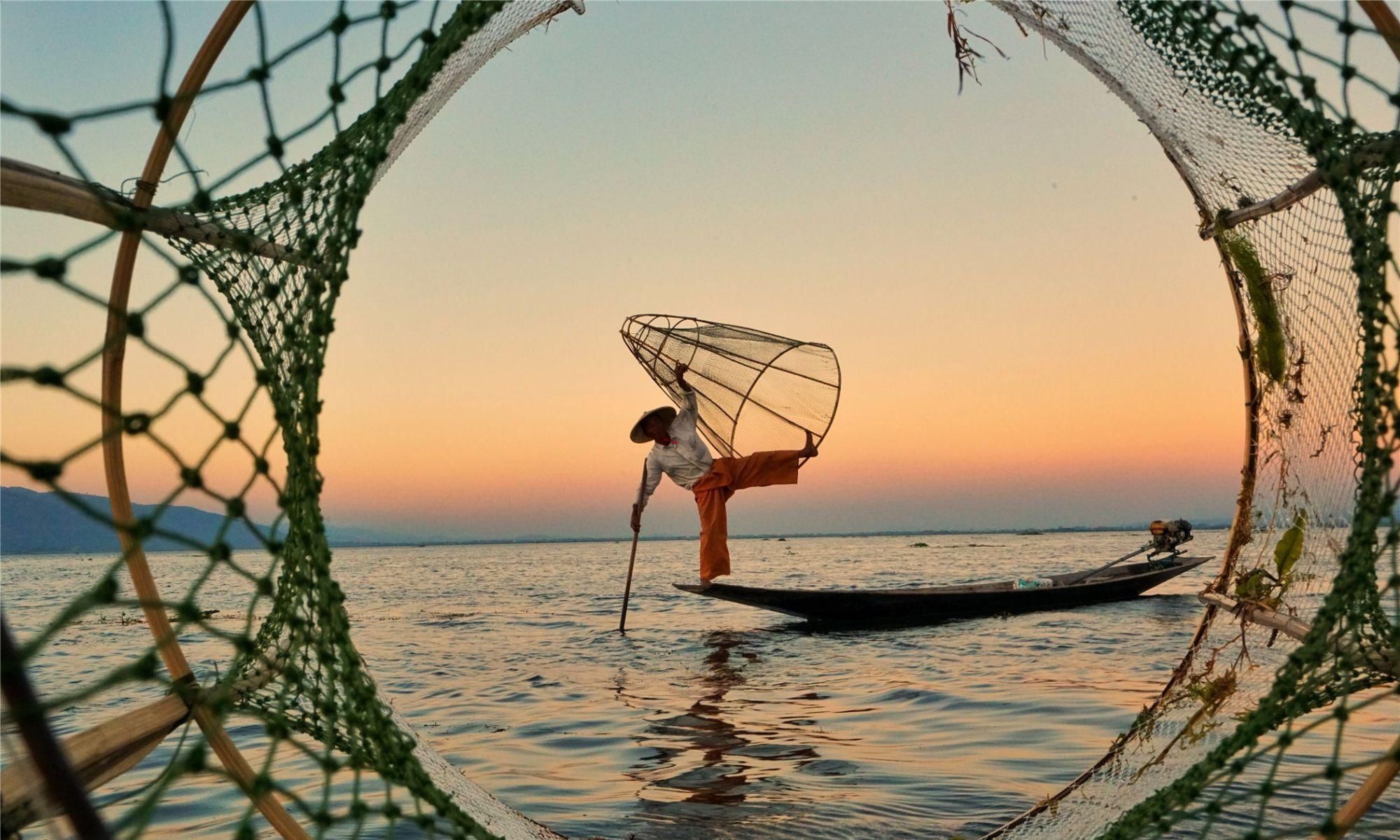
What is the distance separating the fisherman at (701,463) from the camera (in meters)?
8.60

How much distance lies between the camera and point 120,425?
2045 millimetres

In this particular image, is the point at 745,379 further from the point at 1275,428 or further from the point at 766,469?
the point at 1275,428

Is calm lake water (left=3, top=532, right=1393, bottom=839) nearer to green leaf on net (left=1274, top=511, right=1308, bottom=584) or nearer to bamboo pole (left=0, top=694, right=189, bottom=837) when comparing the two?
green leaf on net (left=1274, top=511, right=1308, bottom=584)

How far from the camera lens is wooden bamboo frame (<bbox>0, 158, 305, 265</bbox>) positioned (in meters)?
1.78

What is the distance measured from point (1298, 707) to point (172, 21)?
3.07m

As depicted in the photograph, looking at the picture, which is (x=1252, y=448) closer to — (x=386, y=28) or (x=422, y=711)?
(x=386, y=28)

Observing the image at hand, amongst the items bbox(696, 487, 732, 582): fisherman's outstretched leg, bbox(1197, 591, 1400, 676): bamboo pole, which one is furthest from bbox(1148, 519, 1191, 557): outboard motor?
bbox(1197, 591, 1400, 676): bamboo pole

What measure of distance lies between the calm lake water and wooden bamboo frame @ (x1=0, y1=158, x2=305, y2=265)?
10.9 feet

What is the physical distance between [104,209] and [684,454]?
6841mm

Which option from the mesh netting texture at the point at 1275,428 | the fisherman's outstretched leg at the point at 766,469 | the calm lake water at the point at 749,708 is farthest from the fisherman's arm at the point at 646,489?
the mesh netting texture at the point at 1275,428

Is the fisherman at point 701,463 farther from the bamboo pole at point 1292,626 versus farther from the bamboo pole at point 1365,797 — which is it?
the bamboo pole at point 1365,797

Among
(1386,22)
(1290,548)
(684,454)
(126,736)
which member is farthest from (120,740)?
(684,454)

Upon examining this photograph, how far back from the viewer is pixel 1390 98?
239 centimetres

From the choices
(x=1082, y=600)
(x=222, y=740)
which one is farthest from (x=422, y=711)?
(x=1082, y=600)
